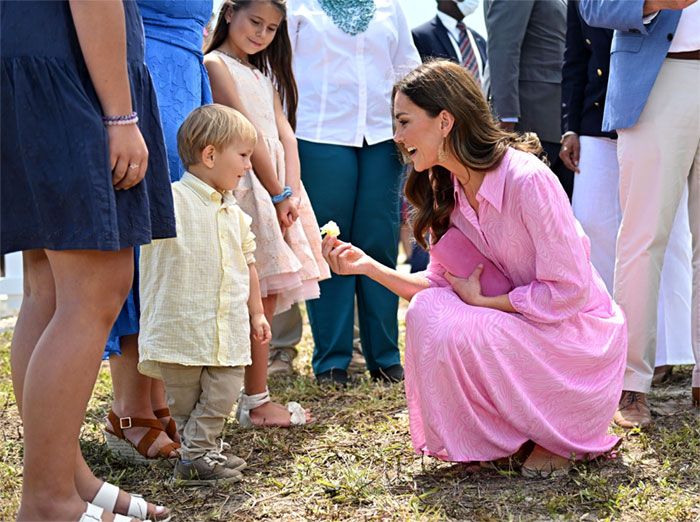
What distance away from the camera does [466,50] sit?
5.25 meters

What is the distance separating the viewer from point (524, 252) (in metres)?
2.86

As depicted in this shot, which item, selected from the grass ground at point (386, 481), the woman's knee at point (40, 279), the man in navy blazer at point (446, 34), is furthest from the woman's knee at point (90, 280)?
the man in navy blazer at point (446, 34)

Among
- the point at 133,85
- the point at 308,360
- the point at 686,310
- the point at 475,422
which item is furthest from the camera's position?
the point at 308,360

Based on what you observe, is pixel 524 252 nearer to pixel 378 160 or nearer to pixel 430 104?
pixel 430 104

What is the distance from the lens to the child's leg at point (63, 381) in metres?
2.13

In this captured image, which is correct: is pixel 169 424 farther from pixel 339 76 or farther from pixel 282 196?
pixel 339 76

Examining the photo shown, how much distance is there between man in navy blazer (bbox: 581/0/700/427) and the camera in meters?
3.26

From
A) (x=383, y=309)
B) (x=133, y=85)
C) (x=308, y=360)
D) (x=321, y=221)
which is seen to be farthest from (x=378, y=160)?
(x=133, y=85)

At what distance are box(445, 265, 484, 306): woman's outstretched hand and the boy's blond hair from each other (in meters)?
0.77

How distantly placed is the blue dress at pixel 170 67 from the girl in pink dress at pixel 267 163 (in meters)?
0.34

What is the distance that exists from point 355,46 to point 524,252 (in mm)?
1738

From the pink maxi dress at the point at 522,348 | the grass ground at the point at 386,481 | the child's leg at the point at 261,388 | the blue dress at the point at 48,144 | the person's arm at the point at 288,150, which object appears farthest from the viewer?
the person's arm at the point at 288,150

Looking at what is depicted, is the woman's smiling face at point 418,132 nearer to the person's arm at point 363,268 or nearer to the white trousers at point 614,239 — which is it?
the person's arm at point 363,268

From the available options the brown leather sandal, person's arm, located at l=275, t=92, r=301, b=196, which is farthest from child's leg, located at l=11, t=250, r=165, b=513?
person's arm, located at l=275, t=92, r=301, b=196
